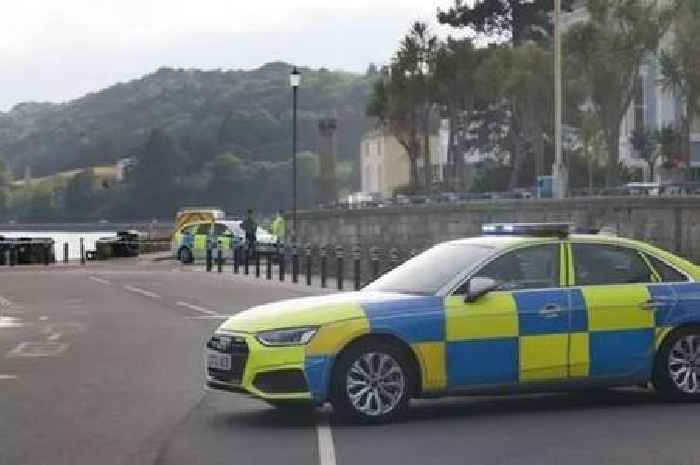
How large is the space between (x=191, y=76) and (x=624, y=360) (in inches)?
6989

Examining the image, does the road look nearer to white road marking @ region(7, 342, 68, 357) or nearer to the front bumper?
white road marking @ region(7, 342, 68, 357)

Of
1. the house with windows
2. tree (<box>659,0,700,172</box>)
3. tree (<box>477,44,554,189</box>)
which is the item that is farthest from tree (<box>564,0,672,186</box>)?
the house with windows

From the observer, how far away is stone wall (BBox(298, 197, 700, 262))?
2950 cm

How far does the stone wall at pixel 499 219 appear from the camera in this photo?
29500 mm

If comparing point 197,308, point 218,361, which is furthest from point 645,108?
point 218,361

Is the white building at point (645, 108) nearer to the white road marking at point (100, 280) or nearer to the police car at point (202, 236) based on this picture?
the police car at point (202, 236)

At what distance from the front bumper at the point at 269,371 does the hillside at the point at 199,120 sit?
5397 inches

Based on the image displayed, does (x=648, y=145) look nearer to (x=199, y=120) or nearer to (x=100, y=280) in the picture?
(x=100, y=280)

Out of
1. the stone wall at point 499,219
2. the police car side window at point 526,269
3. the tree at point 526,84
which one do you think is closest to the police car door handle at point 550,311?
the police car side window at point 526,269

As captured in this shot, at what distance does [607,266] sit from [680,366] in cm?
100

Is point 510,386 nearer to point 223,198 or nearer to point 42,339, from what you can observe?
point 42,339

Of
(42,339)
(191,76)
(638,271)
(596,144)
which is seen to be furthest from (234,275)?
(191,76)

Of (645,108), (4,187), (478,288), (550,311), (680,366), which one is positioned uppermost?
(645,108)

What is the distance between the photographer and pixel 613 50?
44406 millimetres
